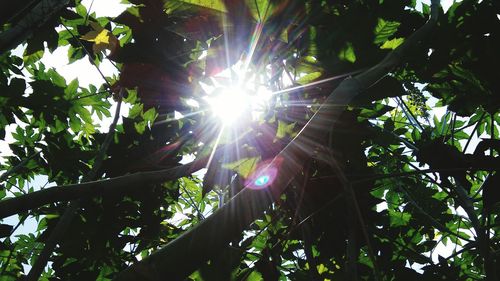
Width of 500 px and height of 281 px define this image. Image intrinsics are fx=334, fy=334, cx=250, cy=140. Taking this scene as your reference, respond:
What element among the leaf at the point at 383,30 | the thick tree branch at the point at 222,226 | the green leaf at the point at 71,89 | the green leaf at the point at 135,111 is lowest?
the thick tree branch at the point at 222,226


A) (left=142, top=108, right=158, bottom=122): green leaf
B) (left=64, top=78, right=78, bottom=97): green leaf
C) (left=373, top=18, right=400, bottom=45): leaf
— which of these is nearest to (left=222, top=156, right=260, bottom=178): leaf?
→ (left=373, top=18, right=400, bottom=45): leaf

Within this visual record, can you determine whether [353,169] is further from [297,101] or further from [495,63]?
[495,63]

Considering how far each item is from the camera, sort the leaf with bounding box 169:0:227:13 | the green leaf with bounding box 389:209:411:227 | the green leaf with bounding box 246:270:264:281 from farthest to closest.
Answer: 1. the green leaf with bounding box 389:209:411:227
2. the green leaf with bounding box 246:270:264:281
3. the leaf with bounding box 169:0:227:13

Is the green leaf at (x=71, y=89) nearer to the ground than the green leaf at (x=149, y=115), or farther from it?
farther from it

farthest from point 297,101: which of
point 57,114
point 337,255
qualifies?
point 57,114

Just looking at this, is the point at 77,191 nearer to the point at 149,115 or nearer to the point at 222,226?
the point at 222,226

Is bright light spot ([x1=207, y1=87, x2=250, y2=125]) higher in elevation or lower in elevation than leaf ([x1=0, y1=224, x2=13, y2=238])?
lower

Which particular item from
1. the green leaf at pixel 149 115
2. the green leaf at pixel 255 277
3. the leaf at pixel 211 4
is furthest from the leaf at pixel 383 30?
the green leaf at pixel 149 115

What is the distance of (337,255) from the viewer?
7.52 ft

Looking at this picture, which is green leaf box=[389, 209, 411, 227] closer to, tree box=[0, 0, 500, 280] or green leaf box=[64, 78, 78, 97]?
tree box=[0, 0, 500, 280]

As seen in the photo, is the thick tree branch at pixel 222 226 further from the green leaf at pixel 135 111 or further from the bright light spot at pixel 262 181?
the green leaf at pixel 135 111

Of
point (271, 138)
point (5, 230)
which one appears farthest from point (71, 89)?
point (271, 138)

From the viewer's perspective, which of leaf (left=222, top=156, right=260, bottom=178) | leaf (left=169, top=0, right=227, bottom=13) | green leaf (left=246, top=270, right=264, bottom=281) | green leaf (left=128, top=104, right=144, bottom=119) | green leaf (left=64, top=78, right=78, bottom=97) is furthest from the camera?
green leaf (left=64, top=78, right=78, bottom=97)

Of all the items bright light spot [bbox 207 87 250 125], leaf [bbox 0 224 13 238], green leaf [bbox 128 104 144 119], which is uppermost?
green leaf [bbox 128 104 144 119]
